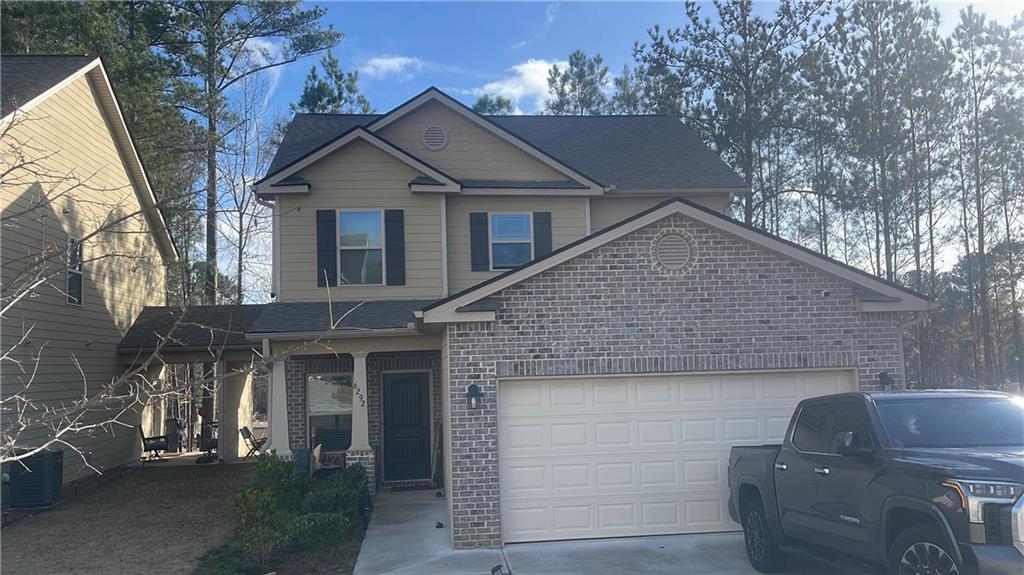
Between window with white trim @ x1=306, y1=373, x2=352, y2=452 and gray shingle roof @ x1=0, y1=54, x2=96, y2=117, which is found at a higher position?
gray shingle roof @ x1=0, y1=54, x2=96, y2=117

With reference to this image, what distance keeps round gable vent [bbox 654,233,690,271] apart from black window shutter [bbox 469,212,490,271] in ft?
19.4

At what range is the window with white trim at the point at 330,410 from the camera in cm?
1526

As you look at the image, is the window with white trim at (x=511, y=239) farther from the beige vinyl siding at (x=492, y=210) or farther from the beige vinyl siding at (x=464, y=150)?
the beige vinyl siding at (x=464, y=150)

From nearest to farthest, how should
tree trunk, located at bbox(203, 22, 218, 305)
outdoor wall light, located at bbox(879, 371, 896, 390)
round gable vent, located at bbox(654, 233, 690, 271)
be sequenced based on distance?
1. outdoor wall light, located at bbox(879, 371, 896, 390)
2. round gable vent, located at bbox(654, 233, 690, 271)
3. tree trunk, located at bbox(203, 22, 218, 305)

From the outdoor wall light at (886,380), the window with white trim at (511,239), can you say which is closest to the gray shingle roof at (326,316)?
the window with white trim at (511,239)

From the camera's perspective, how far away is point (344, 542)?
34.0 ft

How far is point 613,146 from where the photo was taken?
1856cm

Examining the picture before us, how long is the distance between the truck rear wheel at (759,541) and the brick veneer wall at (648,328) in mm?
2043

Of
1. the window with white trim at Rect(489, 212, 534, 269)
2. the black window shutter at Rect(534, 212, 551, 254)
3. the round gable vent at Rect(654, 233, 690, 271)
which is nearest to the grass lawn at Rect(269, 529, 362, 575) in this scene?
the round gable vent at Rect(654, 233, 690, 271)

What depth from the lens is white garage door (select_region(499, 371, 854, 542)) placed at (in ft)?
32.6

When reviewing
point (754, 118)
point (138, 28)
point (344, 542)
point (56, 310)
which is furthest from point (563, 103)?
point (344, 542)

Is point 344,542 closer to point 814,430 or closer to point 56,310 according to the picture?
point 814,430

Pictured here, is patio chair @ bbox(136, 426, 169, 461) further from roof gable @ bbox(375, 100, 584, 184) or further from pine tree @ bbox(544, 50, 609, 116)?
pine tree @ bbox(544, 50, 609, 116)

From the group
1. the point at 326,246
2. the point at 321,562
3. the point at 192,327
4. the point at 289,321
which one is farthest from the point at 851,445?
the point at 192,327
